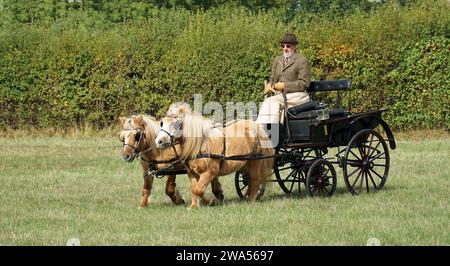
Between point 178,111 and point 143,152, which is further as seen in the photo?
point 143,152

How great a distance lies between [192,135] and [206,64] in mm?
11177

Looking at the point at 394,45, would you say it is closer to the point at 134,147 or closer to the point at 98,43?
the point at 98,43

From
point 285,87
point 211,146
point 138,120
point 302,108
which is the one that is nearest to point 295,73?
point 285,87

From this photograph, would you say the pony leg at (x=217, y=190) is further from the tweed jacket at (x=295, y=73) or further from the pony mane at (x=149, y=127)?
the tweed jacket at (x=295, y=73)

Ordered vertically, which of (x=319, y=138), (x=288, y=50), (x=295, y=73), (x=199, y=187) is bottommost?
(x=199, y=187)

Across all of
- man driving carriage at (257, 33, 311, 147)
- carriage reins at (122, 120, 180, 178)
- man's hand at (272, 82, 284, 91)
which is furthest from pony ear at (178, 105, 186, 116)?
man's hand at (272, 82, 284, 91)

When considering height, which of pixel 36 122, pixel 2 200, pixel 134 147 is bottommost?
pixel 36 122

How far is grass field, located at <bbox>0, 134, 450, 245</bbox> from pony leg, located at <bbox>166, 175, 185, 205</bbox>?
239mm

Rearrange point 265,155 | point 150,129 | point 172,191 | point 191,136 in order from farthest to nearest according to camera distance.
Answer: point 265,155 → point 172,191 → point 150,129 → point 191,136

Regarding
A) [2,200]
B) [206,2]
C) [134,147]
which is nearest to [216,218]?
[134,147]

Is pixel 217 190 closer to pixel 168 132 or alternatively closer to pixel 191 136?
pixel 191 136

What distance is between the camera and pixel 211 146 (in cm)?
1260

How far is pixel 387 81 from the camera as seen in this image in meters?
22.6

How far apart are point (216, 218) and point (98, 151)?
905 cm
